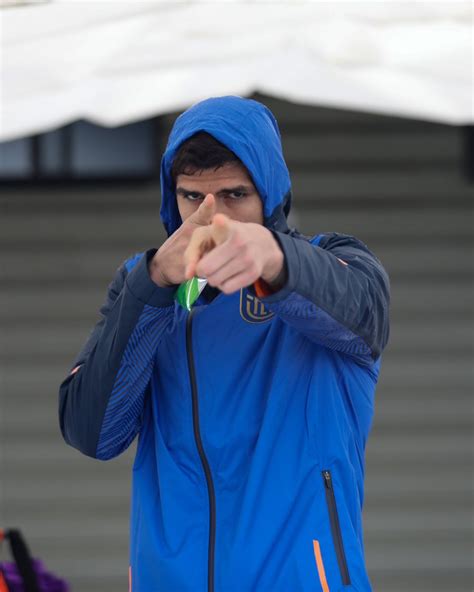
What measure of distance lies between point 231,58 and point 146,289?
238 cm

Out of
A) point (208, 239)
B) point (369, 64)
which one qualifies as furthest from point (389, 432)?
point (208, 239)

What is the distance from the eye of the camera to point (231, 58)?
4266 millimetres

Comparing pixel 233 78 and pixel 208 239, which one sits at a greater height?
pixel 233 78

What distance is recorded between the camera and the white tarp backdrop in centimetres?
402

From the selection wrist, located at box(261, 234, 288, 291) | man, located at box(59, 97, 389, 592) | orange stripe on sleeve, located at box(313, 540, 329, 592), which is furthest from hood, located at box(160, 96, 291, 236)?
orange stripe on sleeve, located at box(313, 540, 329, 592)

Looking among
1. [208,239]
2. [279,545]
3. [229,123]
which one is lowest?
[279,545]

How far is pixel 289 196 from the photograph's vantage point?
2309 mm

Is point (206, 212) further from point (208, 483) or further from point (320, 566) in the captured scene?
point (320, 566)

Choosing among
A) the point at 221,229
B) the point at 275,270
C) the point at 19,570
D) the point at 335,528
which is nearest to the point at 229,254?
the point at 221,229

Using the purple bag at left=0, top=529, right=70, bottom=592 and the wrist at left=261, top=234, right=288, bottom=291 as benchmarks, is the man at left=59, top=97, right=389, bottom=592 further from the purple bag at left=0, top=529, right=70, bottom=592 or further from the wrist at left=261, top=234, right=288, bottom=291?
the purple bag at left=0, top=529, right=70, bottom=592

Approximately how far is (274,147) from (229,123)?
119 mm

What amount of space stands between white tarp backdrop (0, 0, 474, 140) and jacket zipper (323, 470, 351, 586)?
6.82ft

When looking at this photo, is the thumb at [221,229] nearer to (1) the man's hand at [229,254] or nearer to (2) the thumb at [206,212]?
(1) the man's hand at [229,254]

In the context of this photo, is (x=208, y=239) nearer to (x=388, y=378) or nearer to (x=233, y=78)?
(x=233, y=78)
